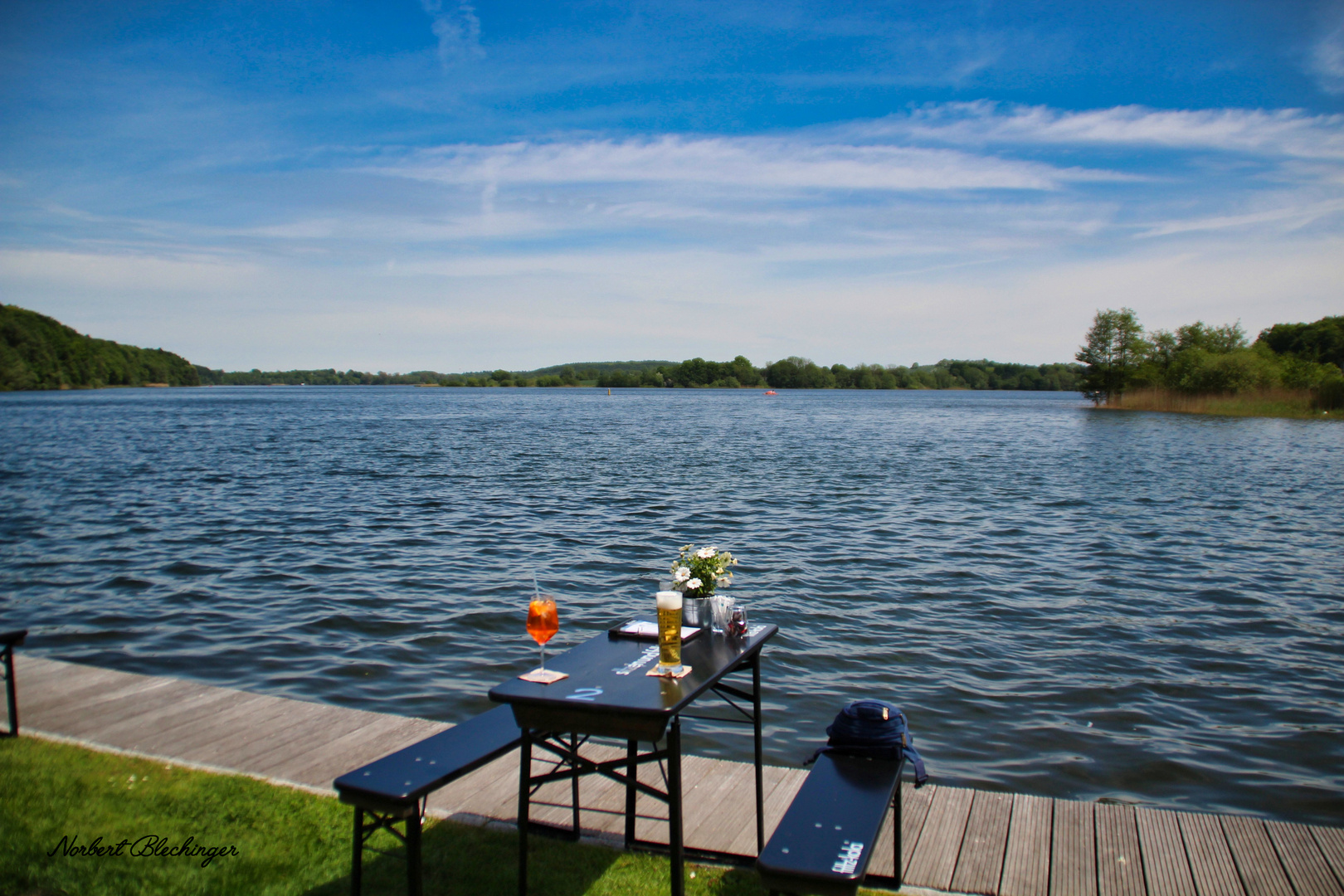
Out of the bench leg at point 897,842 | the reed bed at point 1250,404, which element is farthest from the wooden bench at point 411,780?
the reed bed at point 1250,404

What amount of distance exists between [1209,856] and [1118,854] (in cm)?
46

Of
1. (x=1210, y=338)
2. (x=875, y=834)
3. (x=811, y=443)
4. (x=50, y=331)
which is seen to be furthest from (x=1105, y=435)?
(x=50, y=331)

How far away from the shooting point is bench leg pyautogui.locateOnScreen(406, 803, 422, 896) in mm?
3254

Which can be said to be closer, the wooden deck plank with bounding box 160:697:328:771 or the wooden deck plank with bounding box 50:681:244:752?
the wooden deck plank with bounding box 160:697:328:771

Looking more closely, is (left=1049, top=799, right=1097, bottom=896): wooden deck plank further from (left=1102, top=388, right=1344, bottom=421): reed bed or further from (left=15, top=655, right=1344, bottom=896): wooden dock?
(left=1102, top=388, right=1344, bottom=421): reed bed

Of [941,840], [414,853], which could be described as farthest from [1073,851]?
Answer: [414,853]

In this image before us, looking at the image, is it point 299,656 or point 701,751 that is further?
point 299,656

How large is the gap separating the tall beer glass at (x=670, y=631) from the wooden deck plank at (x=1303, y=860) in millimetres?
3227

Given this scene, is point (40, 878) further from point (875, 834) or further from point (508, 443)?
point (508, 443)

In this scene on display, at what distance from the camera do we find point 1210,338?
79938 millimetres

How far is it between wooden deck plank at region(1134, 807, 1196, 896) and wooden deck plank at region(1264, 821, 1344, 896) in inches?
17.7

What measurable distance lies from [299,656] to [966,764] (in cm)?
692

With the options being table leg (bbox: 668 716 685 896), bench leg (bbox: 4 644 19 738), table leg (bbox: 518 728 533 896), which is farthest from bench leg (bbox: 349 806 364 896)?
bench leg (bbox: 4 644 19 738)

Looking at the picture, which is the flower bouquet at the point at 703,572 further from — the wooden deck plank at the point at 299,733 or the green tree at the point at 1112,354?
the green tree at the point at 1112,354
